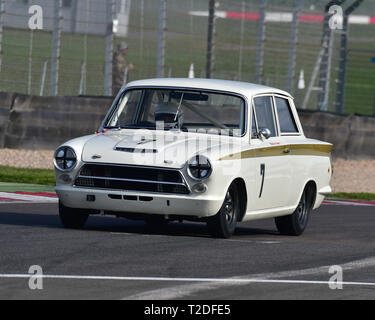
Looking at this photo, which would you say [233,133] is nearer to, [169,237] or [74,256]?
[169,237]

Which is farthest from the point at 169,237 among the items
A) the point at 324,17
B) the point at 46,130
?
the point at 324,17

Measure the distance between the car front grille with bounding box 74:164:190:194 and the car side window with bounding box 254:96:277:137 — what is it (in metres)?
1.71

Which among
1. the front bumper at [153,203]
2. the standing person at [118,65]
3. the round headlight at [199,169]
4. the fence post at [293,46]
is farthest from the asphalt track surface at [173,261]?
the fence post at [293,46]

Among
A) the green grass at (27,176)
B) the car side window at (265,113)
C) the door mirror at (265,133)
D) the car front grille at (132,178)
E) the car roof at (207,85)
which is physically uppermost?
the car roof at (207,85)

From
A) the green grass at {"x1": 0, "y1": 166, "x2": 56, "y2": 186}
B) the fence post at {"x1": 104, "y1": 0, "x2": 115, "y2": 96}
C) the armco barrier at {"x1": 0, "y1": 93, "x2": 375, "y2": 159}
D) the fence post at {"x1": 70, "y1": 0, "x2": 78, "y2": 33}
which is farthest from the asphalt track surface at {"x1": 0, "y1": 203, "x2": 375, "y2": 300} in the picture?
the fence post at {"x1": 70, "y1": 0, "x2": 78, "y2": 33}

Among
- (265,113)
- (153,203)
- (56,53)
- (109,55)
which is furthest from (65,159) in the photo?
(109,55)

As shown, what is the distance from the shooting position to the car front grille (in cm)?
1062

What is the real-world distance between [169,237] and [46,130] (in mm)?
10534

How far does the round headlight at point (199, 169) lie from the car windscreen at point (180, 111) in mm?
1128

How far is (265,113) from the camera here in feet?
40.6

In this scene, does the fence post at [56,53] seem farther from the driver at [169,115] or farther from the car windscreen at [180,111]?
the driver at [169,115]

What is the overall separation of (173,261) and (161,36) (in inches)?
603

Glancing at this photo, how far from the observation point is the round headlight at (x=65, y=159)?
35.8 ft

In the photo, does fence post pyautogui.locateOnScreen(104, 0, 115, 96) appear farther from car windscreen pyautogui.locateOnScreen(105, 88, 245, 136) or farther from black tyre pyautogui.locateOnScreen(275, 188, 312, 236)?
car windscreen pyautogui.locateOnScreen(105, 88, 245, 136)
